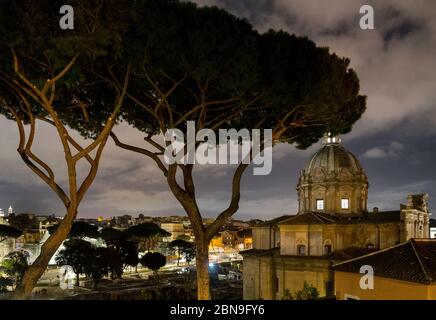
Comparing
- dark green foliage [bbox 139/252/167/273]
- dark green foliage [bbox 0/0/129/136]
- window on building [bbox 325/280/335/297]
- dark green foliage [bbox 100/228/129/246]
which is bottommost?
dark green foliage [bbox 139/252/167/273]

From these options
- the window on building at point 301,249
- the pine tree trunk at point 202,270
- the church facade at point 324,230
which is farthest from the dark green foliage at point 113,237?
the pine tree trunk at point 202,270

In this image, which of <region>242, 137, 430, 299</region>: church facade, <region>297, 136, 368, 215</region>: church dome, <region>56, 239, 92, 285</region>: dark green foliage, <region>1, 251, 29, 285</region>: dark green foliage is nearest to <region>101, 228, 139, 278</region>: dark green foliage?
<region>56, 239, 92, 285</region>: dark green foliage

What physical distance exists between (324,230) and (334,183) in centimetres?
539

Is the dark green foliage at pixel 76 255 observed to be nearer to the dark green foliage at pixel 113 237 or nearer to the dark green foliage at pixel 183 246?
the dark green foliage at pixel 113 237

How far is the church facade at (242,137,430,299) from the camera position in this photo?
77.0ft

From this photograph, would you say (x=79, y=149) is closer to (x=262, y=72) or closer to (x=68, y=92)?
(x=68, y=92)

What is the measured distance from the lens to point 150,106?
11109 mm

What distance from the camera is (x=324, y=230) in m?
23.8

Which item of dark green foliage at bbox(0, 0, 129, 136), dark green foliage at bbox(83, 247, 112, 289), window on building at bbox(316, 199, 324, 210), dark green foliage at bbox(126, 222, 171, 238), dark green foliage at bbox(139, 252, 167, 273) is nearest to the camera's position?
dark green foliage at bbox(0, 0, 129, 136)

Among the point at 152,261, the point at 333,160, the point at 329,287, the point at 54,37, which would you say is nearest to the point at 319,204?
the point at 333,160

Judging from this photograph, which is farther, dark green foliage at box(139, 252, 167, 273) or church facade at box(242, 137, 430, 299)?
dark green foliage at box(139, 252, 167, 273)

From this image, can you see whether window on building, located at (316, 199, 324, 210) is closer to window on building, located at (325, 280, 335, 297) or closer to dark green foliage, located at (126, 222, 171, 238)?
window on building, located at (325, 280, 335, 297)

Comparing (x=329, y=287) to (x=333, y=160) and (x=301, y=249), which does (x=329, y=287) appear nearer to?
(x=301, y=249)
